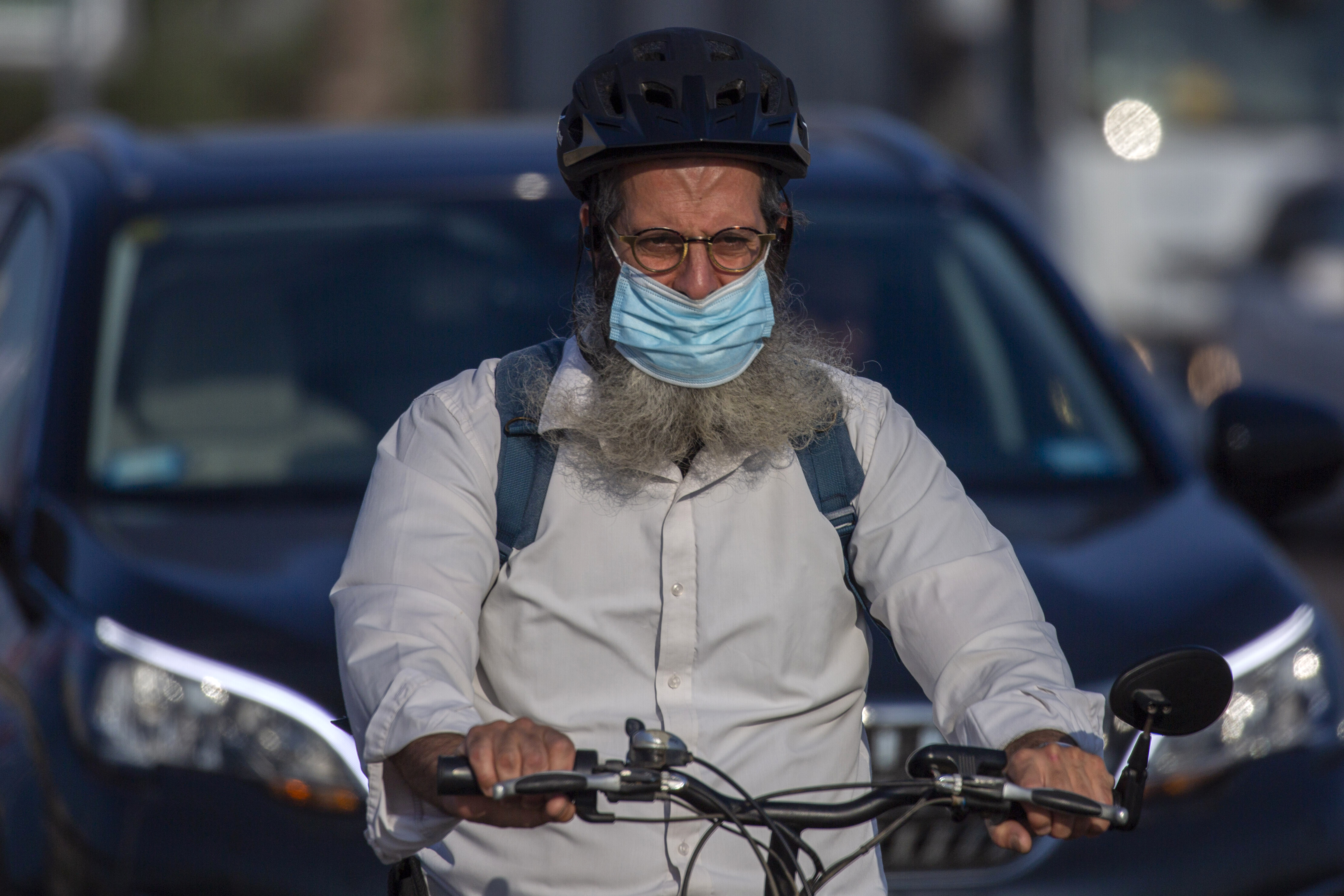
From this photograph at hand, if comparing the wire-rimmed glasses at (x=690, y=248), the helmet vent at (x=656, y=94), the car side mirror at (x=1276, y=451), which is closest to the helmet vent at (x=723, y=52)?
the helmet vent at (x=656, y=94)

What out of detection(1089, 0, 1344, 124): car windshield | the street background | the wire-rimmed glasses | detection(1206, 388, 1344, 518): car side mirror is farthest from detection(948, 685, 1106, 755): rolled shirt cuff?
detection(1089, 0, 1344, 124): car windshield

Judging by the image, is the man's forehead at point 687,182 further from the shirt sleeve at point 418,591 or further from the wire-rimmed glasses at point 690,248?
the shirt sleeve at point 418,591

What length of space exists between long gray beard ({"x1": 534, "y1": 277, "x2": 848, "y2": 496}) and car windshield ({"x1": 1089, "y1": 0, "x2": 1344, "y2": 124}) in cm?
1178

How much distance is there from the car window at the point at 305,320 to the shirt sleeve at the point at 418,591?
1757 mm

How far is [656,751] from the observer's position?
2.00 metres

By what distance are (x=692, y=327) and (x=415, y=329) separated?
2.05 metres

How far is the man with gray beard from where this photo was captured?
2.35 meters

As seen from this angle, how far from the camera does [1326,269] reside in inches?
439

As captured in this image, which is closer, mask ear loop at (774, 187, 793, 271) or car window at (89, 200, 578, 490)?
mask ear loop at (774, 187, 793, 271)

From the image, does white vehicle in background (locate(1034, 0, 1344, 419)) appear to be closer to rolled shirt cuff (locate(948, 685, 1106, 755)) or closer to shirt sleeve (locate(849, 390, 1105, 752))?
shirt sleeve (locate(849, 390, 1105, 752))

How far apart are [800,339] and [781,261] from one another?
11 cm

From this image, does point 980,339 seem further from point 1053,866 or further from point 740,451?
point 740,451

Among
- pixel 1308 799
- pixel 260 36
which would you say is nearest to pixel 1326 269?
pixel 1308 799

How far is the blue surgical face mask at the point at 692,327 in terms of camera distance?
2400mm
